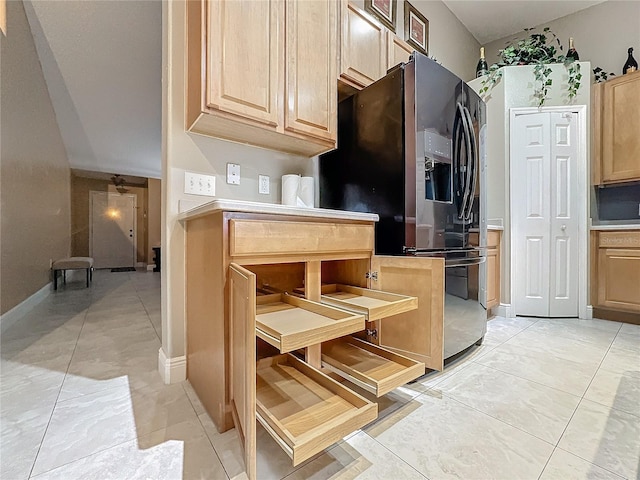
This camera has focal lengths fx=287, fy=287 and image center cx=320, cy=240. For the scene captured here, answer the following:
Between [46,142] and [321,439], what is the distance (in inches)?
202

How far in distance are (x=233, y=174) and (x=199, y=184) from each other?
0.65 feet

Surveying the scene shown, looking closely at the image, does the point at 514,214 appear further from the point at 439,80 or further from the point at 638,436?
the point at 638,436

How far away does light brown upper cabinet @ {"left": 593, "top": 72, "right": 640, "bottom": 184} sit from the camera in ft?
8.46

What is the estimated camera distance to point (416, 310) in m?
1.36

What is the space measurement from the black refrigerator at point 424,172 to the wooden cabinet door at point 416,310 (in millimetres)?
108

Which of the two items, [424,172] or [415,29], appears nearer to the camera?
[424,172]

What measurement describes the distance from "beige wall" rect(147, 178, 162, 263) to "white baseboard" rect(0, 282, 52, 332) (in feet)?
13.8

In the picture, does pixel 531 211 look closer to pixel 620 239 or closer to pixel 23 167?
pixel 620 239

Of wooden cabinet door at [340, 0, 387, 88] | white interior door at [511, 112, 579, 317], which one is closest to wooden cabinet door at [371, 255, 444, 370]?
wooden cabinet door at [340, 0, 387, 88]

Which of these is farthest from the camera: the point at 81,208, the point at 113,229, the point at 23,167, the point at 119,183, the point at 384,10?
the point at 119,183

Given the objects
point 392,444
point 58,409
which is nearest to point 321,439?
point 392,444

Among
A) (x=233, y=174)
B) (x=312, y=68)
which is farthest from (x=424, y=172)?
(x=233, y=174)

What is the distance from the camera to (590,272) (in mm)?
2684

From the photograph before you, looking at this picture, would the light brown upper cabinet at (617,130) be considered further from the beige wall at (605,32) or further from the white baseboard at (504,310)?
the white baseboard at (504,310)
